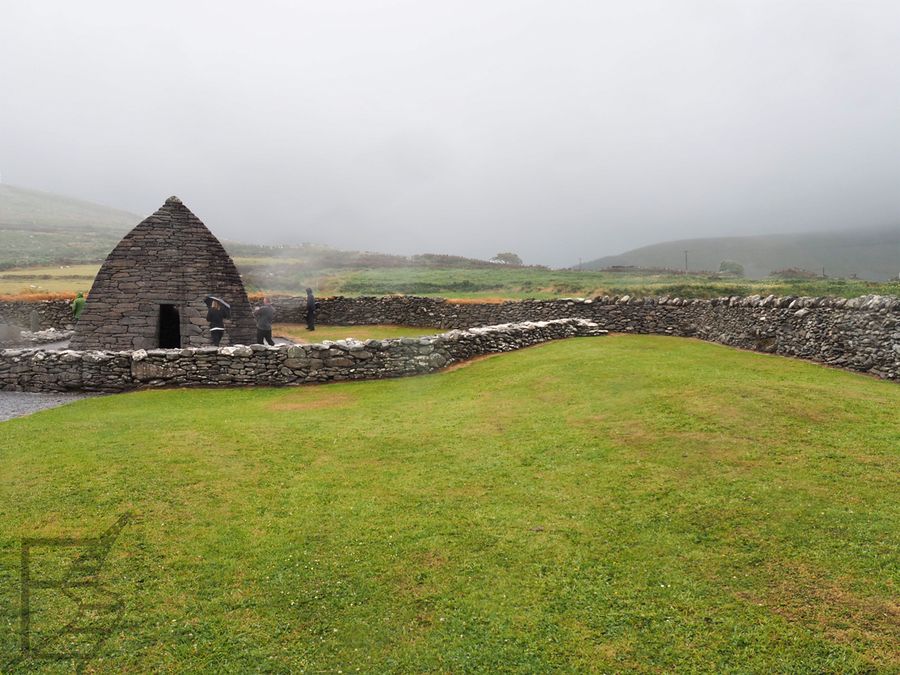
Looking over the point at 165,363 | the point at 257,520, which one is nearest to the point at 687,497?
the point at 257,520

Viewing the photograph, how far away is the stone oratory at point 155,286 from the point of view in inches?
791

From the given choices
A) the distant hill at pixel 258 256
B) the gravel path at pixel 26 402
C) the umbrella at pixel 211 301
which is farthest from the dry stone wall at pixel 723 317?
the distant hill at pixel 258 256

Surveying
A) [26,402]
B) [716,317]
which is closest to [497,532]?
[26,402]

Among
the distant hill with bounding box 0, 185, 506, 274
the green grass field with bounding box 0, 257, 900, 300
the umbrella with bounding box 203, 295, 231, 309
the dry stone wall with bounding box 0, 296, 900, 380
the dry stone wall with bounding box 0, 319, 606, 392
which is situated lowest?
the dry stone wall with bounding box 0, 319, 606, 392

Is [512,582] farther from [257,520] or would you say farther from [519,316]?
[519,316]

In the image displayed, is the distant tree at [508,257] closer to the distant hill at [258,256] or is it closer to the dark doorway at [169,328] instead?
the distant hill at [258,256]

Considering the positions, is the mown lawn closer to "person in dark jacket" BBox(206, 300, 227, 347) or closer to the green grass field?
"person in dark jacket" BBox(206, 300, 227, 347)

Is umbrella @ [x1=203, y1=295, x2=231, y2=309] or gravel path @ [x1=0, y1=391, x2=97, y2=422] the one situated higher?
umbrella @ [x1=203, y1=295, x2=231, y2=309]

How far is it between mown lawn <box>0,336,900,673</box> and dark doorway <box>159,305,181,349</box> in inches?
450

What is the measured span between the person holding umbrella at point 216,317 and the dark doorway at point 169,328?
2820 millimetres

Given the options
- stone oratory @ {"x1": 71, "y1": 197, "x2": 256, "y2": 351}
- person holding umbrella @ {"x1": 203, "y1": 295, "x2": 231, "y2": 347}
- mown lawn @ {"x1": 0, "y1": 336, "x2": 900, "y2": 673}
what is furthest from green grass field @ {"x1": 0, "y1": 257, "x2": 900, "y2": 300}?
mown lawn @ {"x1": 0, "y1": 336, "x2": 900, "y2": 673}

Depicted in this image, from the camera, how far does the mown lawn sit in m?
4.61

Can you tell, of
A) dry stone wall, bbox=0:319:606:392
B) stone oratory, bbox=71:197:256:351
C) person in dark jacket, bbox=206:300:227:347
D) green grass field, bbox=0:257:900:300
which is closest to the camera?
dry stone wall, bbox=0:319:606:392

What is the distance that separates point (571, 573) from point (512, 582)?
2.01ft
